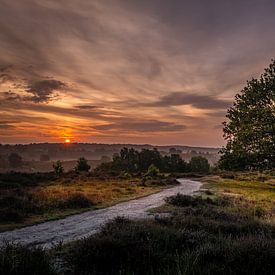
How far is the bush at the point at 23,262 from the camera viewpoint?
232 inches

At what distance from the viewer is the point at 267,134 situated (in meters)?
34.4

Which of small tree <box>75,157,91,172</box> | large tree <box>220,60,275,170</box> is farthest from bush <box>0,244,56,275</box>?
small tree <box>75,157,91,172</box>

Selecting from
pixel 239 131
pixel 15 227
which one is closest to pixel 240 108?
pixel 239 131

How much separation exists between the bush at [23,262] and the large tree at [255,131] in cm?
3044

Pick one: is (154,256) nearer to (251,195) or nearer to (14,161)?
(251,195)

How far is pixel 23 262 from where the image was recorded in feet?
20.2

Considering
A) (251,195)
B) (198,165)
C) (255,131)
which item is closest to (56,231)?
(251,195)

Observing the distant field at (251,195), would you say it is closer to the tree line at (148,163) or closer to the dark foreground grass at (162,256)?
the dark foreground grass at (162,256)

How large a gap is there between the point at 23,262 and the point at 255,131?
105 ft

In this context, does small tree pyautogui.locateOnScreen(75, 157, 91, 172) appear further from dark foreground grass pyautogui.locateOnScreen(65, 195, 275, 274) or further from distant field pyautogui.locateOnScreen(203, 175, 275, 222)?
dark foreground grass pyautogui.locateOnScreen(65, 195, 275, 274)

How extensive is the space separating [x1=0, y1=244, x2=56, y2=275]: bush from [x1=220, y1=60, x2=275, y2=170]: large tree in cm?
3044

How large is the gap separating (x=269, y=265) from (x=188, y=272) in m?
1.63

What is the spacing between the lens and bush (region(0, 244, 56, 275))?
5.90 m

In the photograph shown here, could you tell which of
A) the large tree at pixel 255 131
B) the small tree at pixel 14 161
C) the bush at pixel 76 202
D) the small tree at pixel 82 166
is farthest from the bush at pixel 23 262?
the small tree at pixel 14 161
